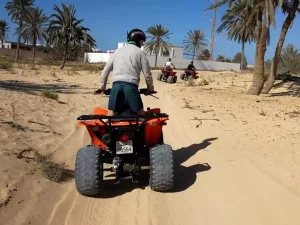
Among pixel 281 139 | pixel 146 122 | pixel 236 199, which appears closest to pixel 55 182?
pixel 146 122

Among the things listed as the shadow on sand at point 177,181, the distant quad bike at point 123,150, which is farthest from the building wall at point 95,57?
the distant quad bike at point 123,150

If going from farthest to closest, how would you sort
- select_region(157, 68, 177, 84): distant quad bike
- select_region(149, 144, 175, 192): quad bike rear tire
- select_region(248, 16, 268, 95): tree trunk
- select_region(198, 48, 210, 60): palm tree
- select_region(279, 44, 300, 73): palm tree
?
select_region(198, 48, 210, 60): palm tree < select_region(279, 44, 300, 73): palm tree < select_region(157, 68, 177, 84): distant quad bike < select_region(248, 16, 268, 95): tree trunk < select_region(149, 144, 175, 192): quad bike rear tire

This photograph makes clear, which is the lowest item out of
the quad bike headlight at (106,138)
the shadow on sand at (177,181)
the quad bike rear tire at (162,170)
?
the shadow on sand at (177,181)

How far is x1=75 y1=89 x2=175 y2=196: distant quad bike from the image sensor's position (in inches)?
187

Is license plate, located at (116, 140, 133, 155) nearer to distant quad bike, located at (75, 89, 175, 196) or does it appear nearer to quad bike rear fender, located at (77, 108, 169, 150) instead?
distant quad bike, located at (75, 89, 175, 196)

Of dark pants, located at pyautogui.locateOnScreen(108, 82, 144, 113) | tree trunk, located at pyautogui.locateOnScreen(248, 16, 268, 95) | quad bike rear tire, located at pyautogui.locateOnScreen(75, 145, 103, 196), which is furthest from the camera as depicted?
tree trunk, located at pyautogui.locateOnScreen(248, 16, 268, 95)

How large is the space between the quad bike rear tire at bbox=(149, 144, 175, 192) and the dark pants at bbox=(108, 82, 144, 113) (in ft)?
2.53

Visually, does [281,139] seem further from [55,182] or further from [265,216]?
[55,182]

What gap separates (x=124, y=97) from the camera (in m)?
5.28

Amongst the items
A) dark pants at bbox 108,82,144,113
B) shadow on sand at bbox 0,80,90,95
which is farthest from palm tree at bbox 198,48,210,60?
dark pants at bbox 108,82,144,113

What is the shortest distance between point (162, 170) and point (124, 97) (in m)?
1.16

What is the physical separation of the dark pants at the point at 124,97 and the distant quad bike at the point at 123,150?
88 millimetres

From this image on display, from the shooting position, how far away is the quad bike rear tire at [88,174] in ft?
15.4

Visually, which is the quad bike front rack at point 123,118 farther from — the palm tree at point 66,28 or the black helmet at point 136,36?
the palm tree at point 66,28
